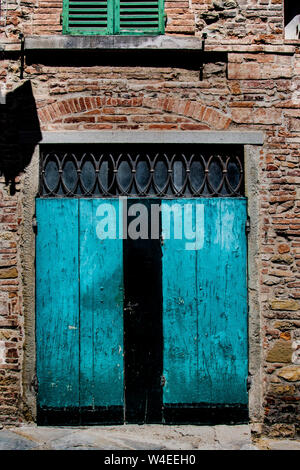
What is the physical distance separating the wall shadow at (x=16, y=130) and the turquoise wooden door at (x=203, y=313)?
4.95ft

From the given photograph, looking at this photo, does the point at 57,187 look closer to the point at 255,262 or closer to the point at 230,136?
the point at 230,136

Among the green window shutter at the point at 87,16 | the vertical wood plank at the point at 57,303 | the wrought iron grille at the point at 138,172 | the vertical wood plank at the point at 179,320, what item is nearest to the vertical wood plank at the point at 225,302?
the vertical wood plank at the point at 179,320

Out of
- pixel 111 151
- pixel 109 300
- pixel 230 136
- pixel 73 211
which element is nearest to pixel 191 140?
pixel 230 136

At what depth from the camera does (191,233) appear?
453 centimetres

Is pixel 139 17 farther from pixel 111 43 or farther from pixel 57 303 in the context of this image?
pixel 57 303

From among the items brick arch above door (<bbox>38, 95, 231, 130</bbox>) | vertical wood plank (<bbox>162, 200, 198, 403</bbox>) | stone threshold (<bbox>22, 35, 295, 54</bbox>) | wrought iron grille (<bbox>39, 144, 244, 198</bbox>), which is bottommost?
vertical wood plank (<bbox>162, 200, 198, 403</bbox>)

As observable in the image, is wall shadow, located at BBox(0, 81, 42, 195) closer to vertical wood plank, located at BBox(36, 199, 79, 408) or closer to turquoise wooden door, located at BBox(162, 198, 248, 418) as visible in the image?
vertical wood plank, located at BBox(36, 199, 79, 408)

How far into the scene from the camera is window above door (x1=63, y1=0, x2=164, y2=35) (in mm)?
4641

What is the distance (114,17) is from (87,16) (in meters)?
0.28

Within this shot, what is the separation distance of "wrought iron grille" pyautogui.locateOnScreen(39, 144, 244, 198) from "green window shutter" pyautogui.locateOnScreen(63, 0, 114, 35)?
1.22 m

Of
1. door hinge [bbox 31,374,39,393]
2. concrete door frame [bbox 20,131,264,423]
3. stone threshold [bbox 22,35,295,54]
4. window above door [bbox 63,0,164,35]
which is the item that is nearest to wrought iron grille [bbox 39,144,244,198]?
concrete door frame [bbox 20,131,264,423]

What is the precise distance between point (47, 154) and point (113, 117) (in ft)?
2.53

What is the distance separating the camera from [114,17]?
465cm

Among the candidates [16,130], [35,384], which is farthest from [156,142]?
[35,384]
